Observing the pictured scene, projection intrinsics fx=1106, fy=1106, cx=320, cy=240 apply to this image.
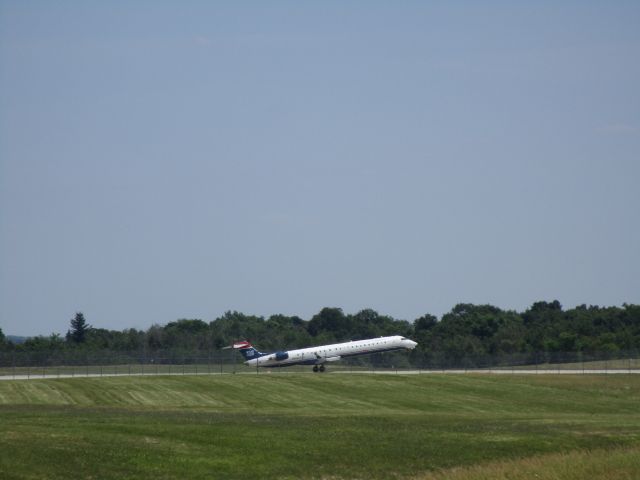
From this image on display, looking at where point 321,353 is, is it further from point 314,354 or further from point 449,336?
point 449,336

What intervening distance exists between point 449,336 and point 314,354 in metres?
56.6

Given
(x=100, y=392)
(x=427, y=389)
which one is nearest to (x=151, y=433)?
(x=100, y=392)

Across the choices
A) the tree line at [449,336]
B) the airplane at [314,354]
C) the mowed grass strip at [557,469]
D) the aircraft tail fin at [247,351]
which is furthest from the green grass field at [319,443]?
the tree line at [449,336]

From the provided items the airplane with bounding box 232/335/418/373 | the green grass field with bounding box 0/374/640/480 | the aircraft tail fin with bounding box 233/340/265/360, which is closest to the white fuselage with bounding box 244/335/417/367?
the airplane with bounding box 232/335/418/373

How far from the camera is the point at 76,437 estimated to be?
3606cm

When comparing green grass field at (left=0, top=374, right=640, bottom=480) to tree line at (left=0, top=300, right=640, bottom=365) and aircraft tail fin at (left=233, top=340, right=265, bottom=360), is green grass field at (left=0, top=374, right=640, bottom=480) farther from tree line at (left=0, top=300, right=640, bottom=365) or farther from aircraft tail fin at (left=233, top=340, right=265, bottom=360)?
tree line at (left=0, top=300, right=640, bottom=365)

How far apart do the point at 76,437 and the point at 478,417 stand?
86.5ft

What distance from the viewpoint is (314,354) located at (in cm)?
11231

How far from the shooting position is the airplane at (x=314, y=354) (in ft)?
369

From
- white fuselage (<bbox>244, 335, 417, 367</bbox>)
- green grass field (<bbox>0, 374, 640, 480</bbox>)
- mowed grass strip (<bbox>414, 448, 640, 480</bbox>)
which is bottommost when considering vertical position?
mowed grass strip (<bbox>414, 448, 640, 480</bbox>)

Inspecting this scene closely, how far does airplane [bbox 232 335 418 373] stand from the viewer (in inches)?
4429

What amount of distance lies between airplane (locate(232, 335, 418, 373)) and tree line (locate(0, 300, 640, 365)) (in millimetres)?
5457

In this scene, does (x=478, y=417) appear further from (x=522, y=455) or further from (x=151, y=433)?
(x=151, y=433)

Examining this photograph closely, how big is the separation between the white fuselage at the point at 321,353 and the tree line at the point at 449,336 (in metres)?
5.07
